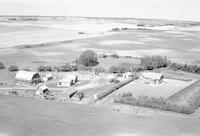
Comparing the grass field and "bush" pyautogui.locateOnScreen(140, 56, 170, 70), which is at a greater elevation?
"bush" pyautogui.locateOnScreen(140, 56, 170, 70)

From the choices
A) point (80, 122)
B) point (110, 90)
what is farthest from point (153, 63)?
point (80, 122)

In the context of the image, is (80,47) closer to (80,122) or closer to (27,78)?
(27,78)

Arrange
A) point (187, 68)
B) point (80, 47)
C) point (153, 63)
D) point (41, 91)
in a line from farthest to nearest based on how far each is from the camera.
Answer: point (80, 47) → point (153, 63) → point (187, 68) → point (41, 91)

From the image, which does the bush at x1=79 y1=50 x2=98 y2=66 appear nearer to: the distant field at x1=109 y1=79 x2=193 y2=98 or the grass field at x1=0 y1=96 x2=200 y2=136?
the distant field at x1=109 y1=79 x2=193 y2=98

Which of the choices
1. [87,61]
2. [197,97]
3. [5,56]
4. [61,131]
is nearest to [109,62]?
[87,61]

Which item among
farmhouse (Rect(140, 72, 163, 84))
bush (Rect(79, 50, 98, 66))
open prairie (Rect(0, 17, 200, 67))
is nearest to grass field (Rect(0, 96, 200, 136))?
farmhouse (Rect(140, 72, 163, 84))

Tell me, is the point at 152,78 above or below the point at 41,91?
above

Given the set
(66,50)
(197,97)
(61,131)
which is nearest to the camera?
(61,131)

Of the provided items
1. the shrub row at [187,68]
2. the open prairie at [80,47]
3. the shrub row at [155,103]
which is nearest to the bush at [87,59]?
the open prairie at [80,47]

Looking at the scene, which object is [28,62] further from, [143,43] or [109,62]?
[143,43]
